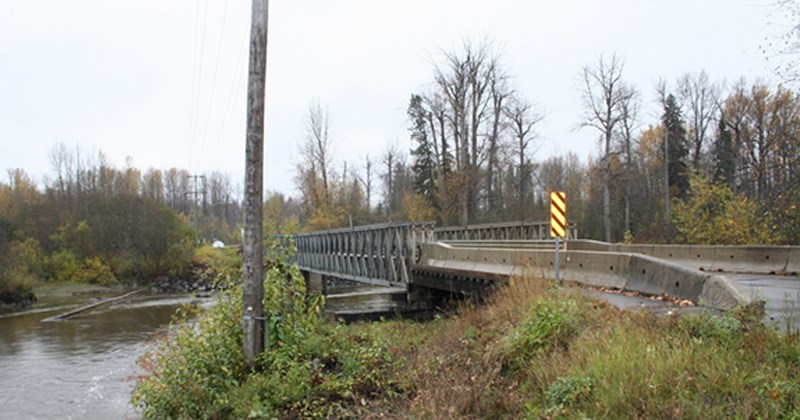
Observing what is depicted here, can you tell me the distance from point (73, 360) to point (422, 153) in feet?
132

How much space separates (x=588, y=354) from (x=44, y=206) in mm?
64100

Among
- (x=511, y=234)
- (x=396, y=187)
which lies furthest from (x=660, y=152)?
(x=511, y=234)

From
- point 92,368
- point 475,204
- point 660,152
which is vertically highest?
point 660,152

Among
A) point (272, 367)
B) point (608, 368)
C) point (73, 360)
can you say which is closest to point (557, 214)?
point (272, 367)

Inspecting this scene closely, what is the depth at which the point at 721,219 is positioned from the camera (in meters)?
22.9

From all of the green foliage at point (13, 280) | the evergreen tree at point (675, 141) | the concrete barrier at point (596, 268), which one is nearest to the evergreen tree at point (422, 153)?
the evergreen tree at point (675, 141)

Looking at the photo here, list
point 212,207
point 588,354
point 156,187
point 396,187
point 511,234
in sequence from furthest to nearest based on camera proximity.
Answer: point 212,207 < point 156,187 < point 396,187 < point 511,234 < point 588,354

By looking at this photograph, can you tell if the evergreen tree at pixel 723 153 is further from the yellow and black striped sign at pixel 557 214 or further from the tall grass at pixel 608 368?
the tall grass at pixel 608 368

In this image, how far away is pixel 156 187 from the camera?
379ft

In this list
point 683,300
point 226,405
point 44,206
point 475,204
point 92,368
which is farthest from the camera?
point 44,206

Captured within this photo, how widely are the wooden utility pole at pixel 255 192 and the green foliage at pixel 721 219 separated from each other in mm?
15541

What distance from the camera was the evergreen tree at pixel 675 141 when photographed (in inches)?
2194

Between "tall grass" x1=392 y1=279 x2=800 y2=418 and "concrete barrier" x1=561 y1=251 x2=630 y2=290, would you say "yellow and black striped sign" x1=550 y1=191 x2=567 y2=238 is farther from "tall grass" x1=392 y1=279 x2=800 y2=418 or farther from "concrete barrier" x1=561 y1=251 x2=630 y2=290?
"tall grass" x1=392 y1=279 x2=800 y2=418

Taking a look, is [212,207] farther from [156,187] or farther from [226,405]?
[226,405]
